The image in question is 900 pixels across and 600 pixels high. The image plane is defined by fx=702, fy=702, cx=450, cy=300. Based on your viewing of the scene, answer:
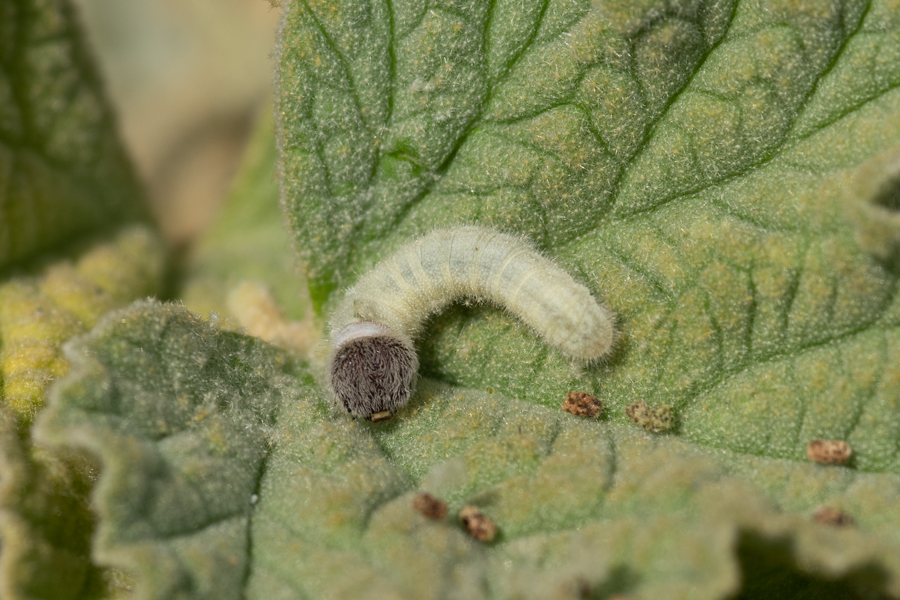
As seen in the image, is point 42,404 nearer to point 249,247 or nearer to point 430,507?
point 430,507

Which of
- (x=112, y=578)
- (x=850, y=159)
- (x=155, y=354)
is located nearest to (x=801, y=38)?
(x=850, y=159)

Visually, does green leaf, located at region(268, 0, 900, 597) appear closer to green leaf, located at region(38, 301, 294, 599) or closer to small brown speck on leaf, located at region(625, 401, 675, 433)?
small brown speck on leaf, located at region(625, 401, 675, 433)

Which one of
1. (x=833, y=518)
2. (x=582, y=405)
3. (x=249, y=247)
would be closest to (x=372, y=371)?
(x=582, y=405)

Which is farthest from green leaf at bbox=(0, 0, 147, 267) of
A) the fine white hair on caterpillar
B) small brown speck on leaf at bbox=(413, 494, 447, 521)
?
small brown speck on leaf at bbox=(413, 494, 447, 521)

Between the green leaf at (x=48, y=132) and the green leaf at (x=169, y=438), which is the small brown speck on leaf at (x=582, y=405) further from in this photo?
the green leaf at (x=48, y=132)

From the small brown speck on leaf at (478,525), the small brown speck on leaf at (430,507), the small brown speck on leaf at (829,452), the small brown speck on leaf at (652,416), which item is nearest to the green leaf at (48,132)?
the small brown speck on leaf at (430,507)

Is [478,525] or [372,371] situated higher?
[372,371]

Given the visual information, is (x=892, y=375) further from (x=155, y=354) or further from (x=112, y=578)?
(x=112, y=578)
